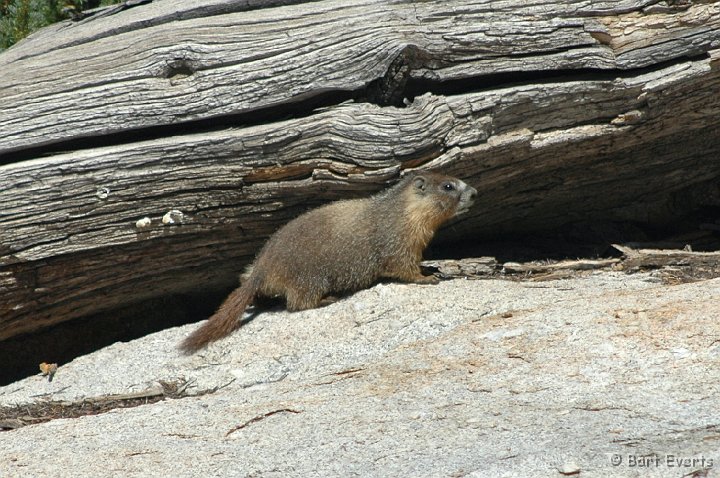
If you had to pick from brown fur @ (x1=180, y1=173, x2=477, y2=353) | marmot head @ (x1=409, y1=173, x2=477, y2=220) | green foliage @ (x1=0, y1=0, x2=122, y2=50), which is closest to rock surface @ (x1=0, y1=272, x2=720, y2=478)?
brown fur @ (x1=180, y1=173, x2=477, y2=353)

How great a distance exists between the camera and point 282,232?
Result: 6.95 metres

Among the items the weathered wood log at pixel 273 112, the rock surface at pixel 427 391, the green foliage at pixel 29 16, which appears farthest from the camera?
the green foliage at pixel 29 16

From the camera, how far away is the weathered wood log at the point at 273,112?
6645 mm

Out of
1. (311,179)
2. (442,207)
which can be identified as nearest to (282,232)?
(311,179)

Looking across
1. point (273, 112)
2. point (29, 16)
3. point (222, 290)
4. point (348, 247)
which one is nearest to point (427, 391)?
point (348, 247)

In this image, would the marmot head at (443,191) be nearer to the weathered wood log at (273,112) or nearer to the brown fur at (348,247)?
the brown fur at (348,247)

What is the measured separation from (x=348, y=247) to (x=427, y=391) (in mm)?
2189

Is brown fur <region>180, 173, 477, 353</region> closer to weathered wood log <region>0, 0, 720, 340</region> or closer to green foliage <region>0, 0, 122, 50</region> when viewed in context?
weathered wood log <region>0, 0, 720, 340</region>

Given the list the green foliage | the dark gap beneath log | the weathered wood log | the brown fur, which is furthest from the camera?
the green foliage

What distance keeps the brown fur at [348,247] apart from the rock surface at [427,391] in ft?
0.79

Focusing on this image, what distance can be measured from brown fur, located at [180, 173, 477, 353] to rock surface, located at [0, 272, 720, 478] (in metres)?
0.24

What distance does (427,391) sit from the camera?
5188mm

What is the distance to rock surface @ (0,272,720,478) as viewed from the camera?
4.36 meters

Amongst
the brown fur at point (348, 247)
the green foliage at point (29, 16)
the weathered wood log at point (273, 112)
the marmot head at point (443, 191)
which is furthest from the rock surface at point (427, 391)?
the green foliage at point (29, 16)
